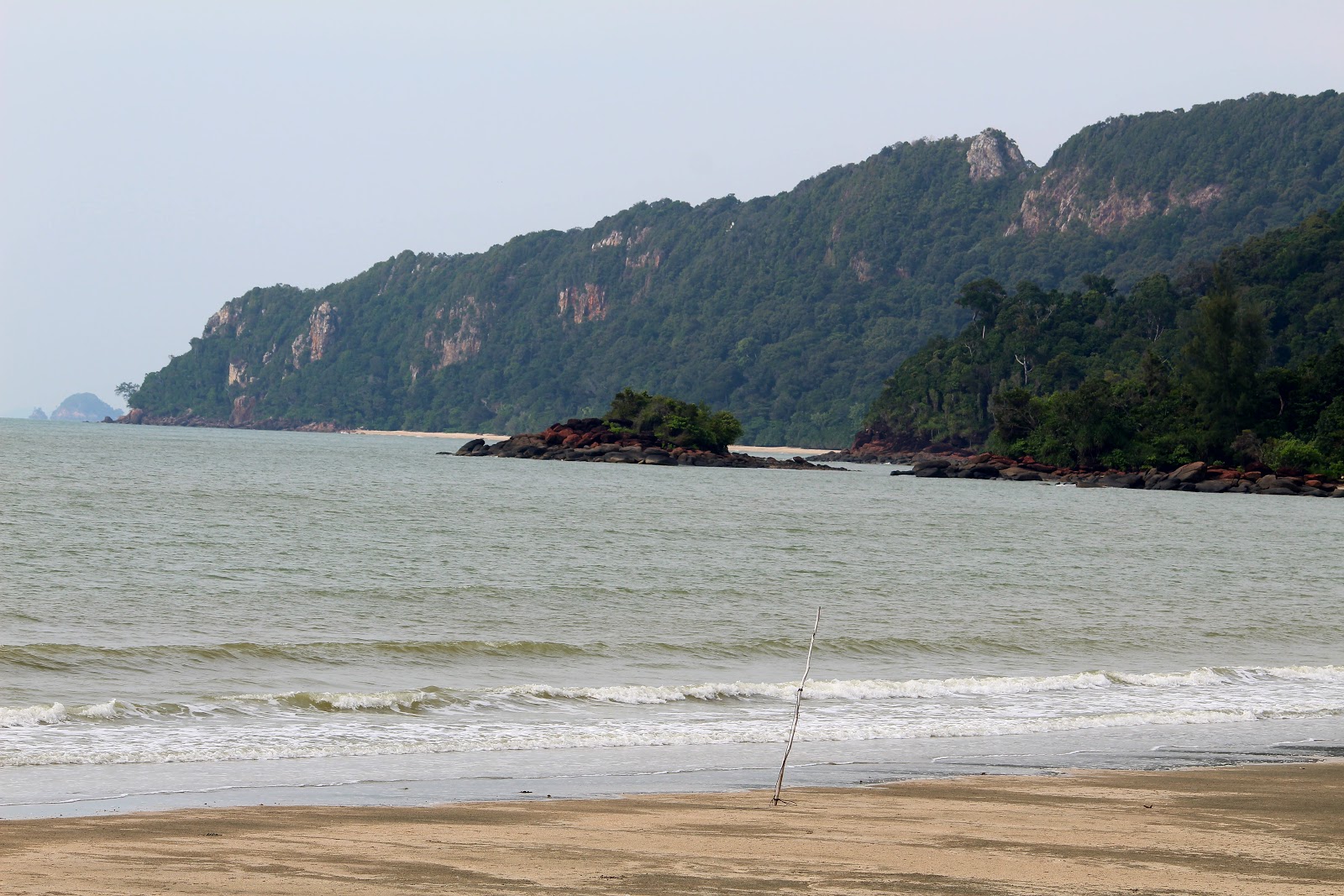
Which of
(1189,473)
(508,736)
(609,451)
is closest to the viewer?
(508,736)

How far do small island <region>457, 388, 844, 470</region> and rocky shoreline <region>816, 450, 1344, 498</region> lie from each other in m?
14.4

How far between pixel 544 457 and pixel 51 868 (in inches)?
4455

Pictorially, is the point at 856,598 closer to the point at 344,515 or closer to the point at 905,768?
the point at 905,768

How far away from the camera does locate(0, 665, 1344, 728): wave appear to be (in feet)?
43.3

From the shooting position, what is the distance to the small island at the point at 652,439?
113625 millimetres

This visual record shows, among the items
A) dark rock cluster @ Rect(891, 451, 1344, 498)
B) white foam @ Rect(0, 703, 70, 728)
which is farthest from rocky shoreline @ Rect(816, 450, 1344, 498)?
white foam @ Rect(0, 703, 70, 728)

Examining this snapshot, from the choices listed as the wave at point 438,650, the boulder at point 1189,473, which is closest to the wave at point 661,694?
the wave at point 438,650

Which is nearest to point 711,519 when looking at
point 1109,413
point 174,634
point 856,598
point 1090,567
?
point 1090,567

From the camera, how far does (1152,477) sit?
8975 centimetres

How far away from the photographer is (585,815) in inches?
364

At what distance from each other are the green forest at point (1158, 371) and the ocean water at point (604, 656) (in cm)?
5148

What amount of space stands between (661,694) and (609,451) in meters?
99.6

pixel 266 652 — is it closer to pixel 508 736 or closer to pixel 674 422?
pixel 508 736

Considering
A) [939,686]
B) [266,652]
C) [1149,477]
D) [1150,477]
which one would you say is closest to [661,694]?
[939,686]
